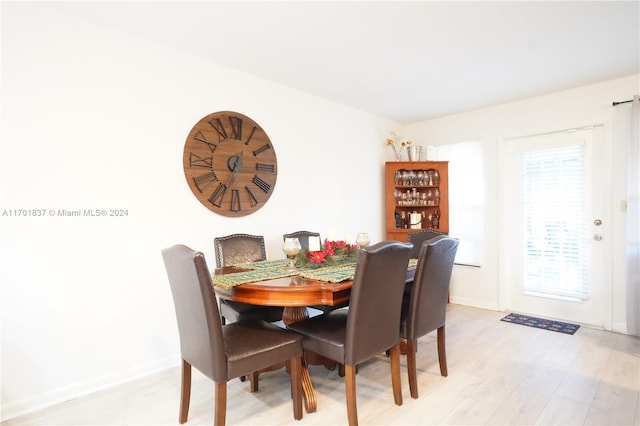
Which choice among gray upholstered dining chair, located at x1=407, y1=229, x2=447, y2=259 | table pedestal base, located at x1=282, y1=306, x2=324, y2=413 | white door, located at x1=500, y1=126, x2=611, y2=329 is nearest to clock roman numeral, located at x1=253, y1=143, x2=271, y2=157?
table pedestal base, located at x1=282, y1=306, x2=324, y2=413

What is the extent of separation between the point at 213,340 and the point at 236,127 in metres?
2.01

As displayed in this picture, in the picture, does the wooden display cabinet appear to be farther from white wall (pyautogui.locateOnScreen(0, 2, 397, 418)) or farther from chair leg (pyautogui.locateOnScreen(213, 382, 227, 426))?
chair leg (pyautogui.locateOnScreen(213, 382, 227, 426))

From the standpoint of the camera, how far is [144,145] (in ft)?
8.42

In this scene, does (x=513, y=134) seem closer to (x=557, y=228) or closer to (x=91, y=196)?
(x=557, y=228)

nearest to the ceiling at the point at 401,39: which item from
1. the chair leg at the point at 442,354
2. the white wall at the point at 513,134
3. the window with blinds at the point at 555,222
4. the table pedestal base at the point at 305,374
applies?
the white wall at the point at 513,134

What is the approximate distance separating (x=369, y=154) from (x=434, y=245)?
2547 mm

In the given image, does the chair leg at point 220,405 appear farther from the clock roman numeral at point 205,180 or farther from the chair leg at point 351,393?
the clock roman numeral at point 205,180

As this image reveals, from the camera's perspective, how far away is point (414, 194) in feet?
15.0

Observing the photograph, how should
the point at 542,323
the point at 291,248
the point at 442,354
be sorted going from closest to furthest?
the point at 291,248 < the point at 442,354 < the point at 542,323

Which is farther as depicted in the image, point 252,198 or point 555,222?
point 555,222

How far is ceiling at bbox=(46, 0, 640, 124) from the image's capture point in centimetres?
218

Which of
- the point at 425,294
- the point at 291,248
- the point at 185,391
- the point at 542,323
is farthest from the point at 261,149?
the point at 542,323

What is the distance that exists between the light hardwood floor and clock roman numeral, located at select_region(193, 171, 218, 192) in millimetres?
1420

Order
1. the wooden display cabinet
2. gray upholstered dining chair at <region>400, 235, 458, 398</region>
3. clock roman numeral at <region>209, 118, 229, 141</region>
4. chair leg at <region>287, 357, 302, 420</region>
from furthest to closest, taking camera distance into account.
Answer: the wooden display cabinet, clock roman numeral at <region>209, 118, 229, 141</region>, gray upholstered dining chair at <region>400, 235, 458, 398</region>, chair leg at <region>287, 357, 302, 420</region>
